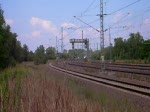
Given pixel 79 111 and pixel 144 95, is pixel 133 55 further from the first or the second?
pixel 79 111

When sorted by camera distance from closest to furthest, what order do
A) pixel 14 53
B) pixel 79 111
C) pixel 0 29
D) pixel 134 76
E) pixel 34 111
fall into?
1. pixel 79 111
2. pixel 34 111
3. pixel 134 76
4. pixel 0 29
5. pixel 14 53

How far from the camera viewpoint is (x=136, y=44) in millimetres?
116250

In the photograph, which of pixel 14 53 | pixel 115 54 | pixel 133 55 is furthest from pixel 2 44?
pixel 115 54

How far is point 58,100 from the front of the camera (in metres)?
8.43

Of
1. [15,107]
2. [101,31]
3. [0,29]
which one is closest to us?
[15,107]

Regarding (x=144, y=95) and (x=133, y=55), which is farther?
(x=133, y=55)

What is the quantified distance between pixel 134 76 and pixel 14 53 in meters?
58.0

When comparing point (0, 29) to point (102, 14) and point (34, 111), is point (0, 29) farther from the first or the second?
point (34, 111)

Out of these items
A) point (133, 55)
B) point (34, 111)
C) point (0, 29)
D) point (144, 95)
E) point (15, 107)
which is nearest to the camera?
point (34, 111)

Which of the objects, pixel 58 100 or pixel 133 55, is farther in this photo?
pixel 133 55

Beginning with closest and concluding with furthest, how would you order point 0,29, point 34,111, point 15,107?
point 34,111, point 15,107, point 0,29

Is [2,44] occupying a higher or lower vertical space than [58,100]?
higher

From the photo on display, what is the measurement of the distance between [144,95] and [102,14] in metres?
27.1

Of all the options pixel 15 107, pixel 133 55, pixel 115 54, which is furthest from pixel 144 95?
pixel 115 54
